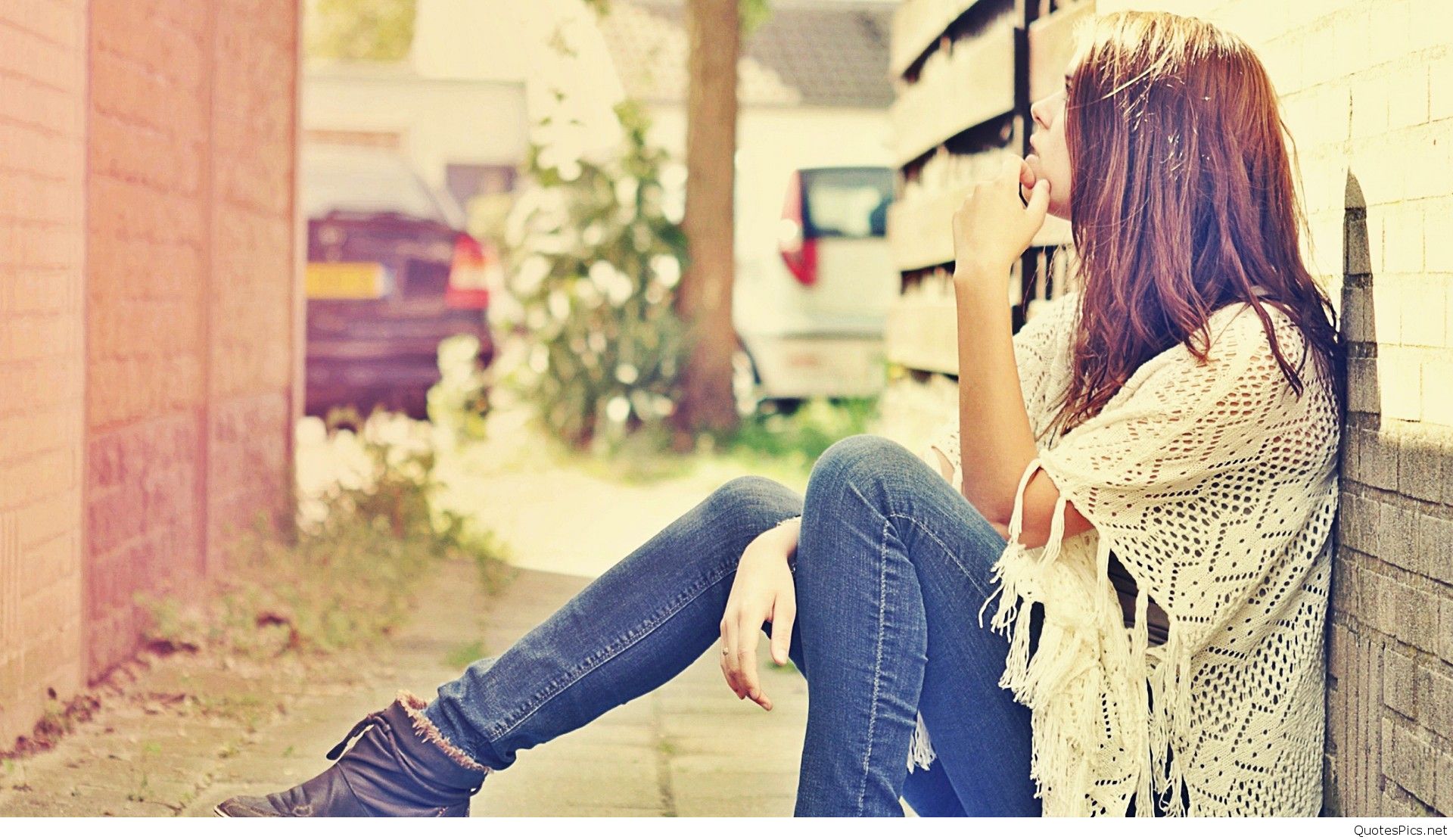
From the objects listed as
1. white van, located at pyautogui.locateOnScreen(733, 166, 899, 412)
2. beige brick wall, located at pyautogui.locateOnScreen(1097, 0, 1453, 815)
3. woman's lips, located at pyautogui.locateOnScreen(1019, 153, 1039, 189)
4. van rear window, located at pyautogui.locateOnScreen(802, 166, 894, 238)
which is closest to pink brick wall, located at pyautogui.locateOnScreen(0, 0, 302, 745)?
woman's lips, located at pyautogui.locateOnScreen(1019, 153, 1039, 189)

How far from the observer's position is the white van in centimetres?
758

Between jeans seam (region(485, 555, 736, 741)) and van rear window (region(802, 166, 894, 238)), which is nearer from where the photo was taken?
jeans seam (region(485, 555, 736, 741))

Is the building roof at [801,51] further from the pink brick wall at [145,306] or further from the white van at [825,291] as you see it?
the pink brick wall at [145,306]

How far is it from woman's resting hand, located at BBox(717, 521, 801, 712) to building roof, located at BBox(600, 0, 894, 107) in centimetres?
1333

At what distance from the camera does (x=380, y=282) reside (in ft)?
21.6

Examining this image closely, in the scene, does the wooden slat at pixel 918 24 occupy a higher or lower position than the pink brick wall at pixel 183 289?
higher

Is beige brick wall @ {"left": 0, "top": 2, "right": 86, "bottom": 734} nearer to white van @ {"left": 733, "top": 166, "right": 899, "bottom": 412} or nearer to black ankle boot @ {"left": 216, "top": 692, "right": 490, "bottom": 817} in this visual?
black ankle boot @ {"left": 216, "top": 692, "right": 490, "bottom": 817}

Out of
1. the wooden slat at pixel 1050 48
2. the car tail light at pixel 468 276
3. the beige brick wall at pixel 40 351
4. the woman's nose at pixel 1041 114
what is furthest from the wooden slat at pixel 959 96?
the car tail light at pixel 468 276

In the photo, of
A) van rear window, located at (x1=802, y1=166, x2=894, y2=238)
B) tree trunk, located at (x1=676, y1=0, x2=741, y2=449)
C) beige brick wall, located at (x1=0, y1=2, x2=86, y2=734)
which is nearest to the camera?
beige brick wall, located at (x1=0, y1=2, x2=86, y2=734)

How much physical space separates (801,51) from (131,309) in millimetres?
14664

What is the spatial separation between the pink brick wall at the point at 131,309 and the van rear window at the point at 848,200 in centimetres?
342

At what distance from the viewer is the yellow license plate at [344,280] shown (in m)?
6.50

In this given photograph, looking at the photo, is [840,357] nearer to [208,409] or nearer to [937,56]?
[937,56]
